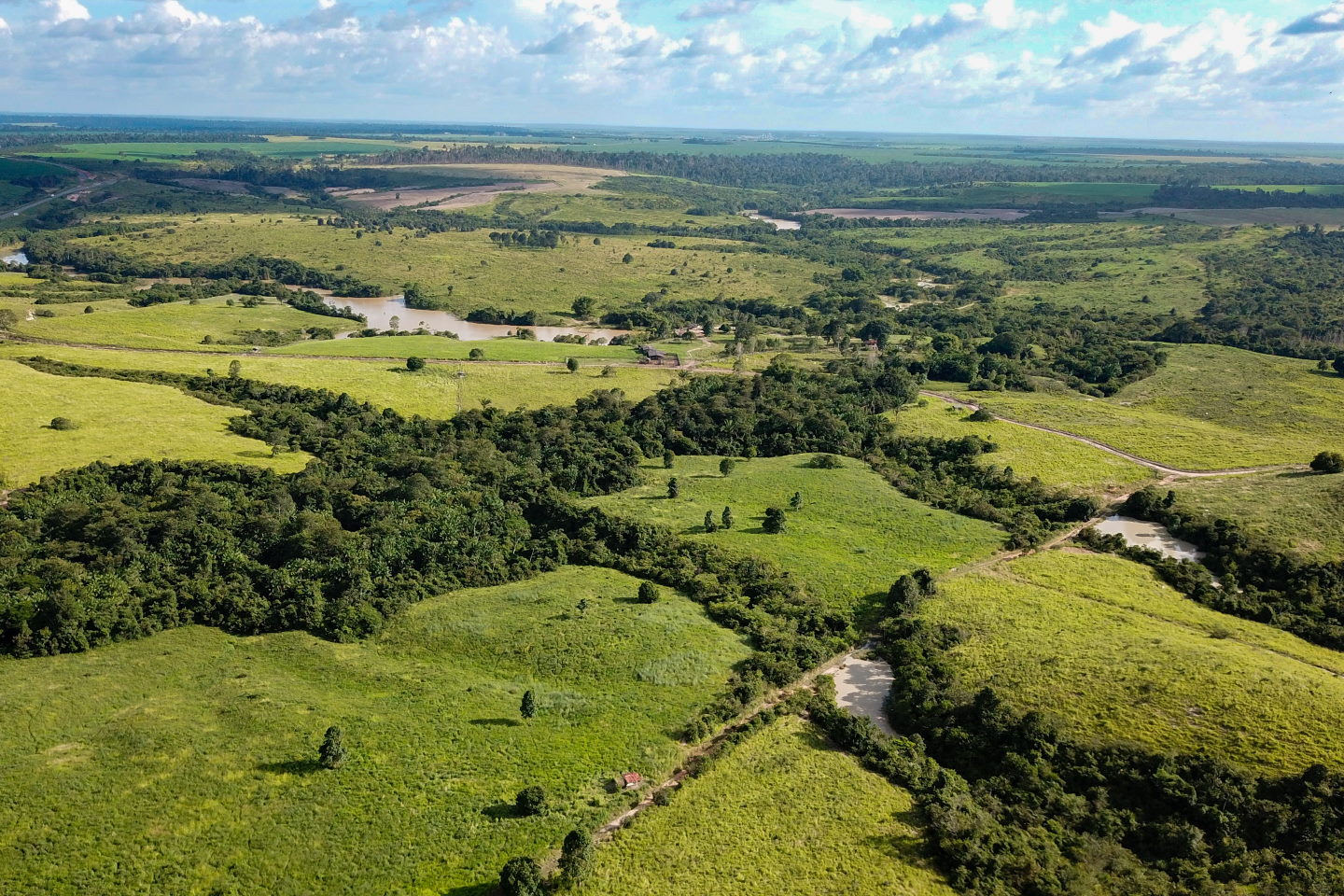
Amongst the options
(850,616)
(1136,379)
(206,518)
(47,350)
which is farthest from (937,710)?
(47,350)

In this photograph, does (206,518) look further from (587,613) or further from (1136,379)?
(1136,379)

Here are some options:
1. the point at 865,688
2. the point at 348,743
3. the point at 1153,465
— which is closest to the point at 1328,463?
the point at 1153,465

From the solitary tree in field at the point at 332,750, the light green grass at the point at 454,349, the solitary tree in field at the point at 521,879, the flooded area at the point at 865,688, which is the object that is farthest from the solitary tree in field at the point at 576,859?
the light green grass at the point at 454,349

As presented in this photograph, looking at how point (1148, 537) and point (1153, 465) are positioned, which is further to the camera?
point (1153, 465)

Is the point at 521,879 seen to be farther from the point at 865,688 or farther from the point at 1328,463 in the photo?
the point at 1328,463

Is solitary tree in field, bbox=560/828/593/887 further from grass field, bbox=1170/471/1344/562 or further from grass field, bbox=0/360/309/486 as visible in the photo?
grass field, bbox=1170/471/1344/562
